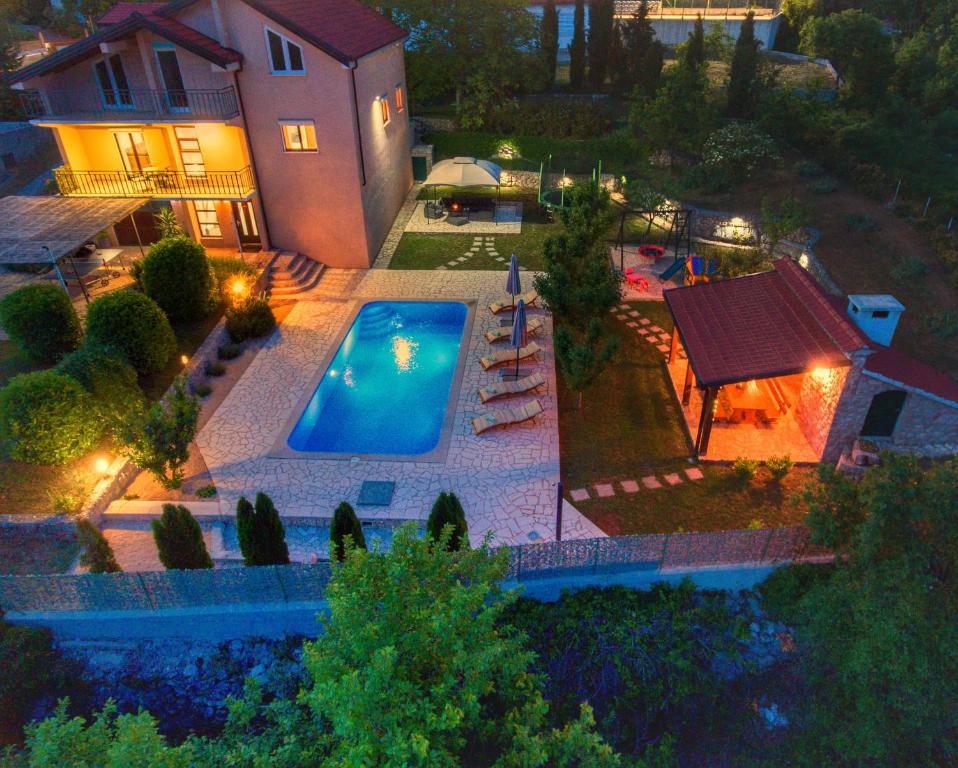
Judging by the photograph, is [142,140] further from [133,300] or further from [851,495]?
[851,495]

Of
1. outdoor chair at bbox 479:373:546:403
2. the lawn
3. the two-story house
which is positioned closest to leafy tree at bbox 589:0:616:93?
the two-story house

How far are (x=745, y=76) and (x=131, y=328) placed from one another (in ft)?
107

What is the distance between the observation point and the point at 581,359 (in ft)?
52.1

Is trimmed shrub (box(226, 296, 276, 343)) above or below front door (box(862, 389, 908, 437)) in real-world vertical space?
below

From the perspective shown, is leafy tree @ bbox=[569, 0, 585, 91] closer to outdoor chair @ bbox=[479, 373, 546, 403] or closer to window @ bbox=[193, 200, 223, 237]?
window @ bbox=[193, 200, 223, 237]

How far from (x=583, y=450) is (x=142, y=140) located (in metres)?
20.8

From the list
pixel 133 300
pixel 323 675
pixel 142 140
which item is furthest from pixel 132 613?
pixel 142 140

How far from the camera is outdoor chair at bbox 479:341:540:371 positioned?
749 inches

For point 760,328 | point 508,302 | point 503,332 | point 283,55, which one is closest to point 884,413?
point 760,328

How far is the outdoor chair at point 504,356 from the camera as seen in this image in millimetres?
19016

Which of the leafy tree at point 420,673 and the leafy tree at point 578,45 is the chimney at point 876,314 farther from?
the leafy tree at point 578,45

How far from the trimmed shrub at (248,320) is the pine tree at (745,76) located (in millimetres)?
28428

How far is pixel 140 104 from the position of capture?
23.0m

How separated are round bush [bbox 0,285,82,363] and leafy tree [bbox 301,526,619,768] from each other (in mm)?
13668
